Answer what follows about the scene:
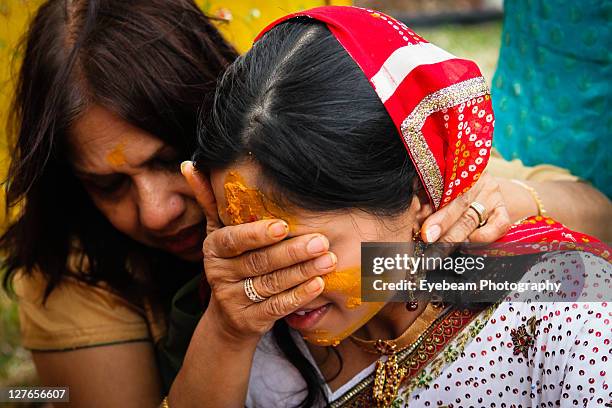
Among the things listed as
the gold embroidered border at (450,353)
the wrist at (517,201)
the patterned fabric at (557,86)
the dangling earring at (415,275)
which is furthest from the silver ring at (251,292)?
the patterned fabric at (557,86)

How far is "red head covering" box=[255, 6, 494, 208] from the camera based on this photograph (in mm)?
1631

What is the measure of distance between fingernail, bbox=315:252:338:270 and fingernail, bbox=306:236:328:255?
0.07 ft

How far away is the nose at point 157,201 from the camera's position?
2207mm

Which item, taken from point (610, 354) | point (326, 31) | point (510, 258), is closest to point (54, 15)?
point (326, 31)

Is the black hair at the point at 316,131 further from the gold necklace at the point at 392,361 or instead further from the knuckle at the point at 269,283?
the gold necklace at the point at 392,361

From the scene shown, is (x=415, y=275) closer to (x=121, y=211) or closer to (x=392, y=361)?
(x=392, y=361)

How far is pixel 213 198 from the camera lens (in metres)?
1.85

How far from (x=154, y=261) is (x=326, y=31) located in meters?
1.28

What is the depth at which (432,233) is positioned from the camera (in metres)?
1.73

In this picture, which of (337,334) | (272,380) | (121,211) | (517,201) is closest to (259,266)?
(337,334)

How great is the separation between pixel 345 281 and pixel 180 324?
0.84 m

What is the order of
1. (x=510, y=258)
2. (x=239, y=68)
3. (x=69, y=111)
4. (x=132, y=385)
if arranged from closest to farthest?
(x=239, y=68)
(x=510, y=258)
(x=69, y=111)
(x=132, y=385)

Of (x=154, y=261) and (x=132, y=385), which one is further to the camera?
(x=154, y=261)

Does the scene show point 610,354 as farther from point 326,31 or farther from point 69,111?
point 69,111
